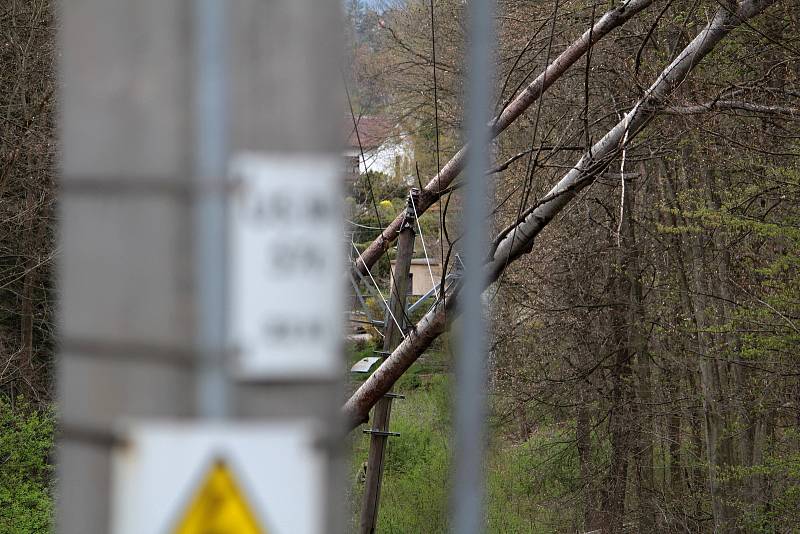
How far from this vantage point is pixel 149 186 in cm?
106

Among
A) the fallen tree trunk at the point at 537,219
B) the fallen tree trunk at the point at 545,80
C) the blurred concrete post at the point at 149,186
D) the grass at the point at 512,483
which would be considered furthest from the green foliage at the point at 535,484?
the blurred concrete post at the point at 149,186

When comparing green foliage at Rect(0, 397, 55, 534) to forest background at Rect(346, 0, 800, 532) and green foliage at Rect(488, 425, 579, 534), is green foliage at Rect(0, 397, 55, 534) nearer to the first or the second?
forest background at Rect(346, 0, 800, 532)

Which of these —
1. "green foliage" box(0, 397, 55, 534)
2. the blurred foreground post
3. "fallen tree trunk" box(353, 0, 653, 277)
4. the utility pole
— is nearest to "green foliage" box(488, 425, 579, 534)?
"green foliage" box(0, 397, 55, 534)

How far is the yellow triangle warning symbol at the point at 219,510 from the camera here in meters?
1.02

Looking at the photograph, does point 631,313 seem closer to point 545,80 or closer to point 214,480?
point 545,80

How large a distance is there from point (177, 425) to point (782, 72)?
12.4 meters

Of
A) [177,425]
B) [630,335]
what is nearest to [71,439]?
[177,425]

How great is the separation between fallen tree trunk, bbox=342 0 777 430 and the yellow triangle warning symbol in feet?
21.4

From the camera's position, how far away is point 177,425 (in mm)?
1027

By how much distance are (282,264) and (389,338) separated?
862 centimetres

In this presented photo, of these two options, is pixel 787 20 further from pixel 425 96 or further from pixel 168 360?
pixel 168 360

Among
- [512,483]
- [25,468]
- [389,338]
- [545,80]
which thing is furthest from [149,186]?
[512,483]

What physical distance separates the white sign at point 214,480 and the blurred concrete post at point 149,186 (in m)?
0.02

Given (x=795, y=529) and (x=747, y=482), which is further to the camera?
(x=747, y=482)
